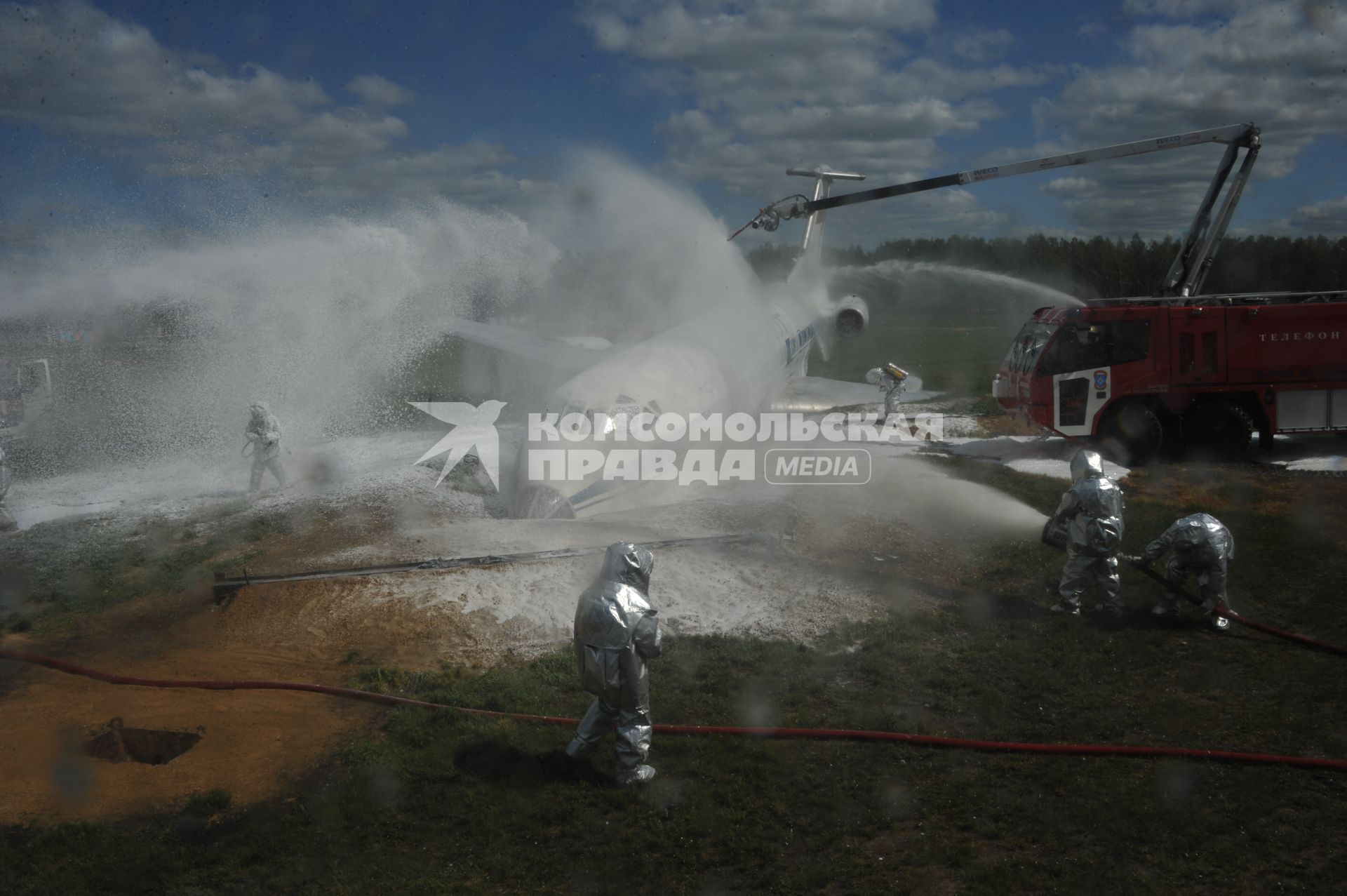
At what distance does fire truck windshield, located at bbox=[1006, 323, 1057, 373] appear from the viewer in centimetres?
1872

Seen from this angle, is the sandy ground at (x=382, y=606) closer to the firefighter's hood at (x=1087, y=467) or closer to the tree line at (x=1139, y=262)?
the firefighter's hood at (x=1087, y=467)

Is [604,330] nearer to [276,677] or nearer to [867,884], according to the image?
[276,677]

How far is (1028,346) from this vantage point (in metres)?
19.4

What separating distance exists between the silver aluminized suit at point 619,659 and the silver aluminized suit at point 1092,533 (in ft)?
19.0

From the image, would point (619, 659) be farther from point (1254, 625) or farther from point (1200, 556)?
point (1254, 625)

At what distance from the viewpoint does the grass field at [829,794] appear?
5.93m

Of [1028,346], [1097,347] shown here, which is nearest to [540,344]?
[1028,346]

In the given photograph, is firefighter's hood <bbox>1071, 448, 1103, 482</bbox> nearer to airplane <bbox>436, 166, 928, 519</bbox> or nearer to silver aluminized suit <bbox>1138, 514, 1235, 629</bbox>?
silver aluminized suit <bbox>1138, 514, 1235, 629</bbox>

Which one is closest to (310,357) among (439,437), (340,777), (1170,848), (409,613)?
(439,437)

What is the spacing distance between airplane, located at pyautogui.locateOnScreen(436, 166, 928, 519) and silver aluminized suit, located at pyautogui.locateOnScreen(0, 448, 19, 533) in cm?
971

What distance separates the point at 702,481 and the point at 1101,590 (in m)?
8.27

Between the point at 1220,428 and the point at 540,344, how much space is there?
19814 mm

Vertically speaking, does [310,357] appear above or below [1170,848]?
above

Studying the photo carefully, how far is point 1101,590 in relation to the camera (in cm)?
1026
